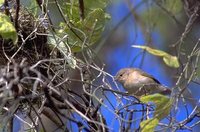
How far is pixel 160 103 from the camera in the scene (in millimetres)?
1720

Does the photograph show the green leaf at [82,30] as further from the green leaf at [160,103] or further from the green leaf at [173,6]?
the green leaf at [173,6]

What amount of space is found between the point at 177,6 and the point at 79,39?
3.80 feet

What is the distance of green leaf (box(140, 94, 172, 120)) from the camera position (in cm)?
169

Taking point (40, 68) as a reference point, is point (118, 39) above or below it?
below

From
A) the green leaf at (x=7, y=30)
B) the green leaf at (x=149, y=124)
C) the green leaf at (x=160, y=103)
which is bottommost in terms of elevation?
the green leaf at (x=149, y=124)

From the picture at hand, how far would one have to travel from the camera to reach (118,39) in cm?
434

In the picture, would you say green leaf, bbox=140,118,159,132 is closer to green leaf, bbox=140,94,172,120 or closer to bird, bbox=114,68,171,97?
green leaf, bbox=140,94,172,120

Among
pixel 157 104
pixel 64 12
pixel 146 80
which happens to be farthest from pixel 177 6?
pixel 157 104

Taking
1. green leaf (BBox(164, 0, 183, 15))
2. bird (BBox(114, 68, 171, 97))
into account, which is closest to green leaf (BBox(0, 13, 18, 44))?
bird (BBox(114, 68, 171, 97))

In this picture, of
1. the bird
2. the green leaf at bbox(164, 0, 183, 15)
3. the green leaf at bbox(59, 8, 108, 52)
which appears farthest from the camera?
the green leaf at bbox(164, 0, 183, 15)

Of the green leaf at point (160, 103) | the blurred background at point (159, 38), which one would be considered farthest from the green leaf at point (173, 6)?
the green leaf at point (160, 103)

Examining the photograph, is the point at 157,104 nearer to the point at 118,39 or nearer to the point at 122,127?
the point at 122,127

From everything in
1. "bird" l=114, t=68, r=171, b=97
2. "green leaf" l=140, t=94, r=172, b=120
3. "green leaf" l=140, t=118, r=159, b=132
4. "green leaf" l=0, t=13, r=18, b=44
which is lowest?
"bird" l=114, t=68, r=171, b=97

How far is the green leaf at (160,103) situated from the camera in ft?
5.54
